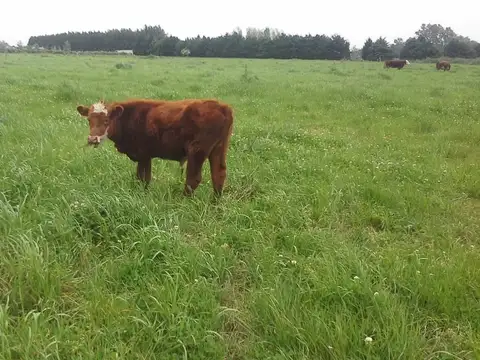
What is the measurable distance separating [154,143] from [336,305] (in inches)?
127

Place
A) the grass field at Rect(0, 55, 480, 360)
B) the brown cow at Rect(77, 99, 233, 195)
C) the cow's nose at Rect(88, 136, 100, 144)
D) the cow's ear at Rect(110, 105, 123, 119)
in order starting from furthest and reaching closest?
the cow's ear at Rect(110, 105, 123, 119)
the brown cow at Rect(77, 99, 233, 195)
the cow's nose at Rect(88, 136, 100, 144)
the grass field at Rect(0, 55, 480, 360)

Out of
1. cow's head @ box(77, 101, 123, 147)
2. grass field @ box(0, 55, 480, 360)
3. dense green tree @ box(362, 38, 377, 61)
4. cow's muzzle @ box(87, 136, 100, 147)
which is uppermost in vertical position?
dense green tree @ box(362, 38, 377, 61)

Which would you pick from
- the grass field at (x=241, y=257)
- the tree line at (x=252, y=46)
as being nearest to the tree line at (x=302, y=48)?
the tree line at (x=252, y=46)

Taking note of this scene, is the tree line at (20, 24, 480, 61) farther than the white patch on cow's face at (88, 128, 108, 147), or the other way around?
the tree line at (20, 24, 480, 61)

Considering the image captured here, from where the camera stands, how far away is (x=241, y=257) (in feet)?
14.8

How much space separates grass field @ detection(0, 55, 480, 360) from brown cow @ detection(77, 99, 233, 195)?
20.8 inches

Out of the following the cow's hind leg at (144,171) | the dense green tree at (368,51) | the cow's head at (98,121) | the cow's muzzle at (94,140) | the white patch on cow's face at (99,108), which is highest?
the dense green tree at (368,51)

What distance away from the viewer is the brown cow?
212 inches

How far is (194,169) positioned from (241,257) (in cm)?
154

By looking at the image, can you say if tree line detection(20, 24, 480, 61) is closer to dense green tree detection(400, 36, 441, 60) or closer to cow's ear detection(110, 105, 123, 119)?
dense green tree detection(400, 36, 441, 60)

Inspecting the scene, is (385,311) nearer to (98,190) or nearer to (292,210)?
(292,210)

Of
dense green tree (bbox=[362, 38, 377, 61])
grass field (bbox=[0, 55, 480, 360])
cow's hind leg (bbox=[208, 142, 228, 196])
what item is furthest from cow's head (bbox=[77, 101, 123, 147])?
dense green tree (bbox=[362, 38, 377, 61])

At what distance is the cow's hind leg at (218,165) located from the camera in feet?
18.7

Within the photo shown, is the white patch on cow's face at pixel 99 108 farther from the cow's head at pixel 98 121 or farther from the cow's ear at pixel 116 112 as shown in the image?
the cow's ear at pixel 116 112
